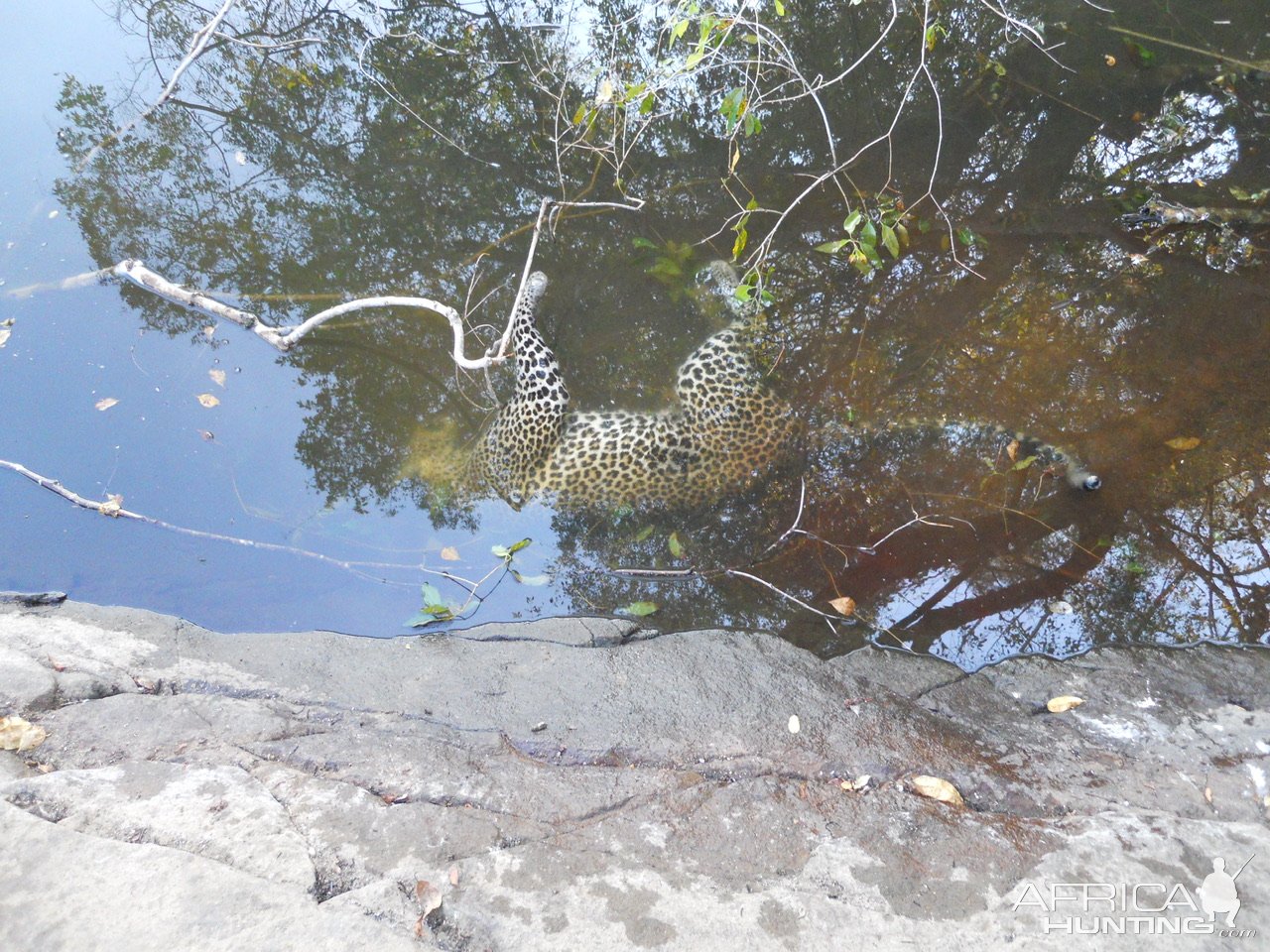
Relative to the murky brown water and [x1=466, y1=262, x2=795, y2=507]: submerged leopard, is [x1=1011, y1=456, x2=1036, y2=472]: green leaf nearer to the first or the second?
the murky brown water

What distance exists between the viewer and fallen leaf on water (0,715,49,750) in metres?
2.61

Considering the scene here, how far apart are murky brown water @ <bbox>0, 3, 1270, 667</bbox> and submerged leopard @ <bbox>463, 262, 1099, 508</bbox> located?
0.16 metres

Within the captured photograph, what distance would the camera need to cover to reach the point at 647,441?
468 centimetres

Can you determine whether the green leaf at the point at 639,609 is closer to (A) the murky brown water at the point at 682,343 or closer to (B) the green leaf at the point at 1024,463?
(A) the murky brown water at the point at 682,343

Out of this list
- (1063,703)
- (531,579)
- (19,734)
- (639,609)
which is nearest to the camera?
(19,734)

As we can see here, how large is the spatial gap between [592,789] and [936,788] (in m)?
1.29

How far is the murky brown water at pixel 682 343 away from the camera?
414cm

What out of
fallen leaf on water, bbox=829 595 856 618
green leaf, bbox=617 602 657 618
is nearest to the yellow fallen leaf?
fallen leaf on water, bbox=829 595 856 618

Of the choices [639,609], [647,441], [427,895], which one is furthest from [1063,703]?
[427,895]

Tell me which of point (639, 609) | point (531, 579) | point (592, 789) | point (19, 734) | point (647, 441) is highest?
point (647, 441)

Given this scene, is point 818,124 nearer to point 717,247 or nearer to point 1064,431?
point 717,247

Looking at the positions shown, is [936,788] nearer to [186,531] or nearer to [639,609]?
[639,609]

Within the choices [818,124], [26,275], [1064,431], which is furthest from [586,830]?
[818,124]

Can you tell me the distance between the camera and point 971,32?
7746mm
